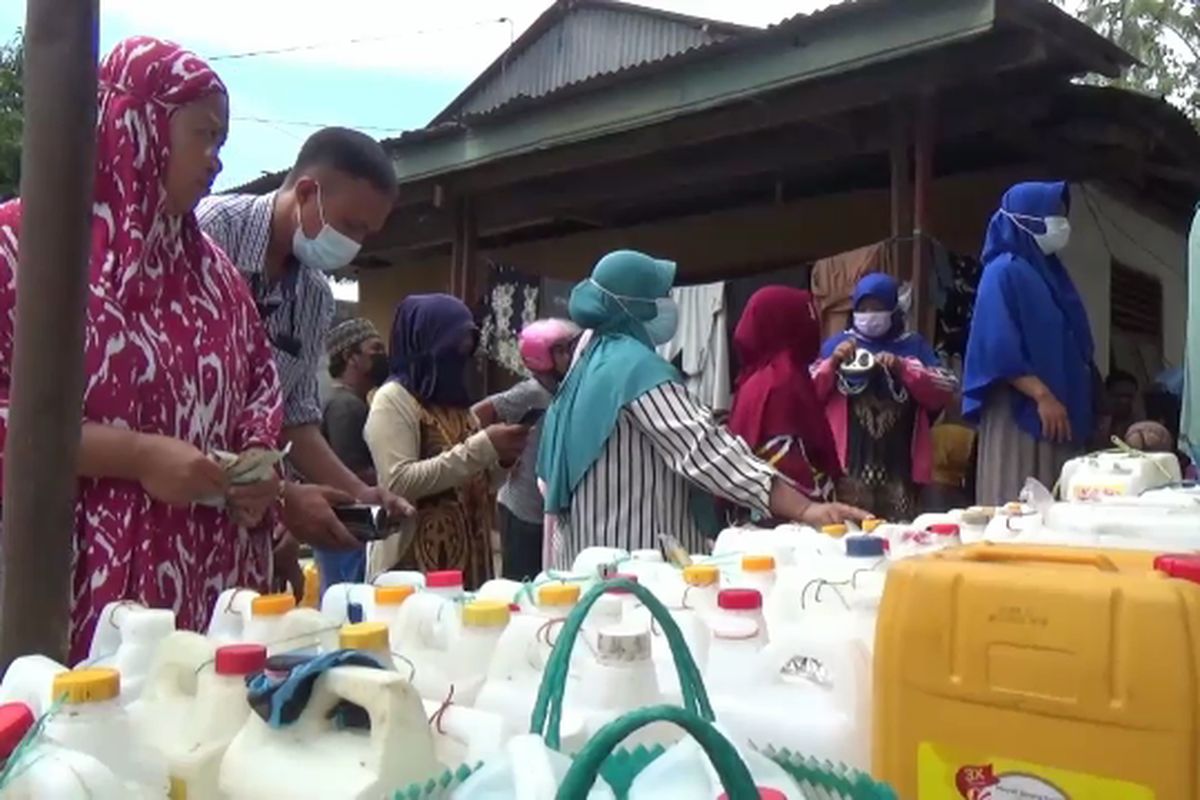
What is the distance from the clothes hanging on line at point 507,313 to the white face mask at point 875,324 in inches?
128

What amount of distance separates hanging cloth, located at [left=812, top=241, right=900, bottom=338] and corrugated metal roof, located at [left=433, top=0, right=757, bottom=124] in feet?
25.2

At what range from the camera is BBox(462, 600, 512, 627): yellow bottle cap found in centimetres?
125

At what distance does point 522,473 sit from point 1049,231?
198 cm

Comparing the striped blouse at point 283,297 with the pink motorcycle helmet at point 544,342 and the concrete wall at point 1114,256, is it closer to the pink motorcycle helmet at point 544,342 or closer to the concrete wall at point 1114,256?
the pink motorcycle helmet at point 544,342

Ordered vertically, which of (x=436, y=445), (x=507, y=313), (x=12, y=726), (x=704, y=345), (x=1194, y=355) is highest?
(x=507, y=313)

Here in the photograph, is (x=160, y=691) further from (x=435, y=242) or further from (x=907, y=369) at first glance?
(x=435, y=242)

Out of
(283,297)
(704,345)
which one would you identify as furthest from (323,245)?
(704,345)

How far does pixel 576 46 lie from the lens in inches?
588

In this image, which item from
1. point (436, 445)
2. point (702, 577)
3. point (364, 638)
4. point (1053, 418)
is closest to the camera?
point (364, 638)

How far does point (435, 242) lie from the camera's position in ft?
29.6

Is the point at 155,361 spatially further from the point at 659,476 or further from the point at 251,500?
the point at 659,476

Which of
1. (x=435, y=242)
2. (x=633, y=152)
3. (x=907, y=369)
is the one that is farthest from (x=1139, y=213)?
(x=435, y=242)

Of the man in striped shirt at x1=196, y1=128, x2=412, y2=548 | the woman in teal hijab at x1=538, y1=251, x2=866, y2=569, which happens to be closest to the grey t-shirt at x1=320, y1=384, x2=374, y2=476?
the woman in teal hijab at x1=538, y1=251, x2=866, y2=569

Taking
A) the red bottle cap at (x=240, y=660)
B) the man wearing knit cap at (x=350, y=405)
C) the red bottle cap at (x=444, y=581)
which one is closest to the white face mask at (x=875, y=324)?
the man wearing knit cap at (x=350, y=405)
